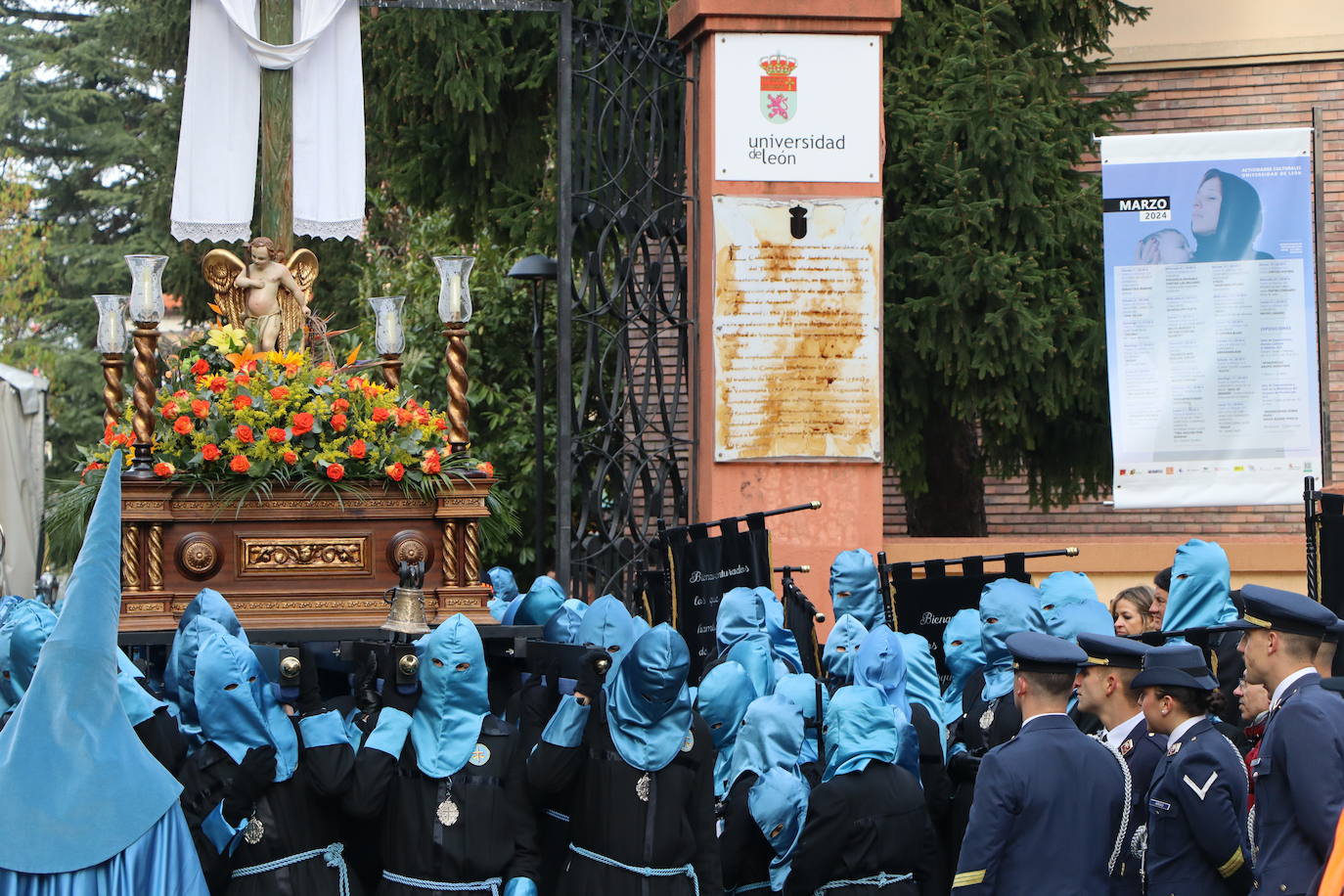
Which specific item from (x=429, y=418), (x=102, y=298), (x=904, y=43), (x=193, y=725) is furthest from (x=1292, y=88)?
(x=193, y=725)

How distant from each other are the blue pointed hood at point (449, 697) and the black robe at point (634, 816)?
25cm

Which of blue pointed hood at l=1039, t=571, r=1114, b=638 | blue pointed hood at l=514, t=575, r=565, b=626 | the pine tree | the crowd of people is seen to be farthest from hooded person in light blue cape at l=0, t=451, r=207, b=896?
the pine tree

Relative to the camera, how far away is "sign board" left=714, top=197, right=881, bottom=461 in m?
9.87

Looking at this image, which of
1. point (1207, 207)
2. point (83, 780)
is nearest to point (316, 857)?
point (83, 780)

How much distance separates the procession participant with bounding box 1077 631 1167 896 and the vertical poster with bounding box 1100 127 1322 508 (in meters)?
4.41

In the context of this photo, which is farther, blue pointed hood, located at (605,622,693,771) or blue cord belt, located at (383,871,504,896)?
blue cord belt, located at (383,871,504,896)

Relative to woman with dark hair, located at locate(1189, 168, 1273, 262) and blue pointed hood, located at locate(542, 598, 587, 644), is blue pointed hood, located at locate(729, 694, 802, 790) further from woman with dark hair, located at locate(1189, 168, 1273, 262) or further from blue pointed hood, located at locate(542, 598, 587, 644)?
woman with dark hair, located at locate(1189, 168, 1273, 262)

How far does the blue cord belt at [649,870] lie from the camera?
5625mm

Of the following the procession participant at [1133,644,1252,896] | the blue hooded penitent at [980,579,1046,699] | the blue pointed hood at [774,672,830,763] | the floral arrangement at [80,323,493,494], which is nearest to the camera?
the procession participant at [1133,644,1252,896]

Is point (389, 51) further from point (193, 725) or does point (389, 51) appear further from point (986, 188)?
point (193, 725)

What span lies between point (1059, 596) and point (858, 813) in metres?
1.80

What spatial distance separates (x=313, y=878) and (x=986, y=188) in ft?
25.5

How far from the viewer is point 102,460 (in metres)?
7.84

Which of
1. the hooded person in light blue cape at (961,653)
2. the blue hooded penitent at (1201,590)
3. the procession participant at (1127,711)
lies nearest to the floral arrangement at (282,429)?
the hooded person in light blue cape at (961,653)
